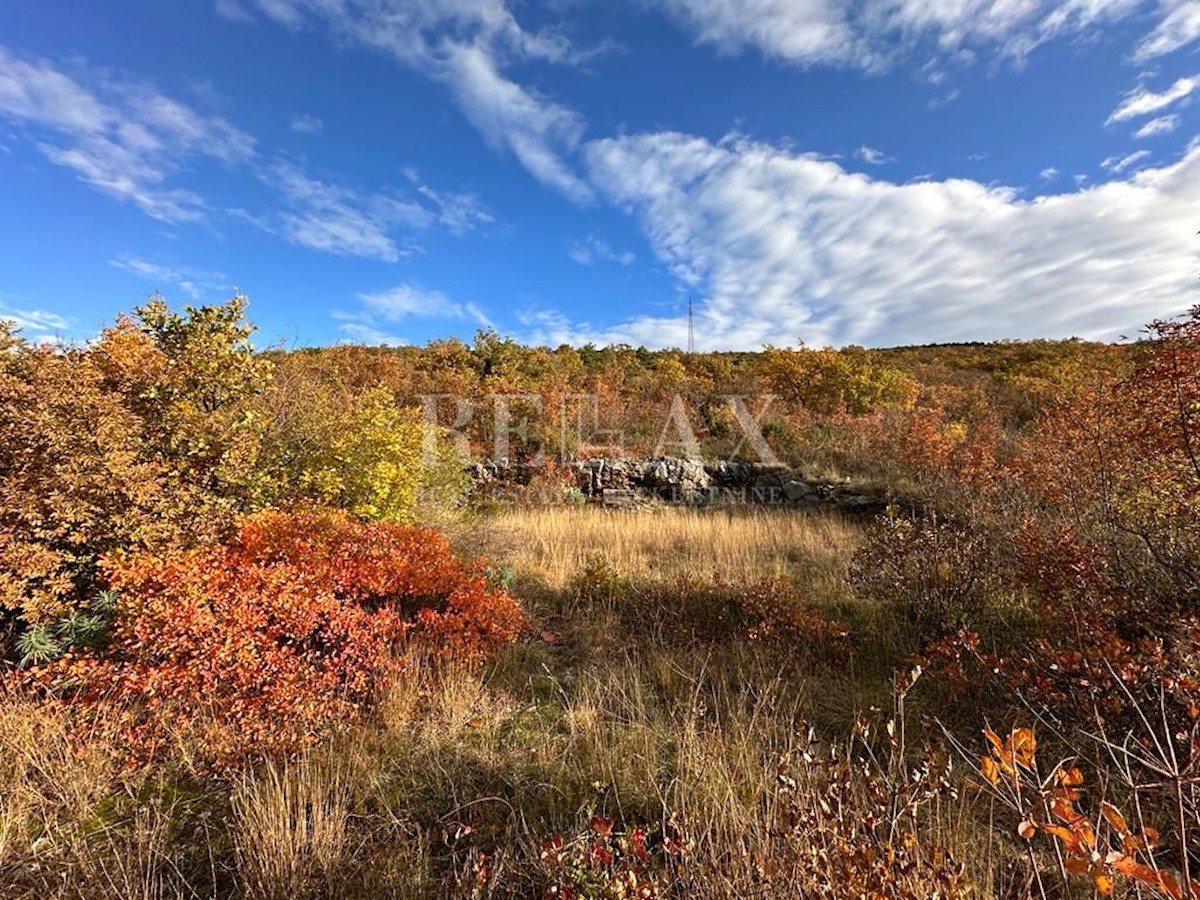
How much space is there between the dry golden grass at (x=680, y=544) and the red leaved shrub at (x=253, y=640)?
92.6 inches

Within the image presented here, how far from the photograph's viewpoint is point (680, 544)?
7.97 m

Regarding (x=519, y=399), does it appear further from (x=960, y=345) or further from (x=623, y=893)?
(x=960, y=345)

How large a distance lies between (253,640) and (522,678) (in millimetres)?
1764

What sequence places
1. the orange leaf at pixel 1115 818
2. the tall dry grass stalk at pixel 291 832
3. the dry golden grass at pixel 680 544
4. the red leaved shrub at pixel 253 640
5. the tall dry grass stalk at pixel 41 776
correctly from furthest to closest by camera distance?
the dry golden grass at pixel 680 544 < the red leaved shrub at pixel 253 640 < the tall dry grass stalk at pixel 41 776 < the tall dry grass stalk at pixel 291 832 < the orange leaf at pixel 1115 818

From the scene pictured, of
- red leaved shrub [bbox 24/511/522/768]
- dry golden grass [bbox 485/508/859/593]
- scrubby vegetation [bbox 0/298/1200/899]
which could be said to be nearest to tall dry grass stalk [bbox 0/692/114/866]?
scrubby vegetation [bbox 0/298/1200/899]

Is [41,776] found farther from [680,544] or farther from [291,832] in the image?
[680,544]

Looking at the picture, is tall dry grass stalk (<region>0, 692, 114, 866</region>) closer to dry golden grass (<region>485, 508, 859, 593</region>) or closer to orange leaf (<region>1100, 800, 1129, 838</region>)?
orange leaf (<region>1100, 800, 1129, 838</region>)

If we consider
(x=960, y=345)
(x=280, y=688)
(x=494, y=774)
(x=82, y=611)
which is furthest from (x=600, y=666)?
(x=960, y=345)

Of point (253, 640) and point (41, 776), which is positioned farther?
point (253, 640)

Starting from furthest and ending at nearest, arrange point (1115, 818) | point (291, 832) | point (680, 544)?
point (680, 544)
point (291, 832)
point (1115, 818)

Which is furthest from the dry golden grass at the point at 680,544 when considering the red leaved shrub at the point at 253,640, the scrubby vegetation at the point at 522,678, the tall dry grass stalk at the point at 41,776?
the tall dry grass stalk at the point at 41,776

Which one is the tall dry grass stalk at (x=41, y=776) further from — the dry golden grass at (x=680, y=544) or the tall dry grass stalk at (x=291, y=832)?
the dry golden grass at (x=680, y=544)

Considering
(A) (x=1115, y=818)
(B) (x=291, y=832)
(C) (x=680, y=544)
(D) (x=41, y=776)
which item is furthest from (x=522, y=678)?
(C) (x=680, y=544)

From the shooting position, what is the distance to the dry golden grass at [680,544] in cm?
668
